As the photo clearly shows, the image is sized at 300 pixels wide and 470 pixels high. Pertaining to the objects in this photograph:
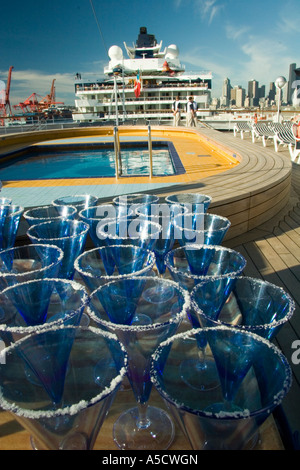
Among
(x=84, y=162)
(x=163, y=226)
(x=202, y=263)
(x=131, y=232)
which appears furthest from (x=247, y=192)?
(x=84, y=162)

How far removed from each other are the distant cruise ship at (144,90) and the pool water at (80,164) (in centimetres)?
1908

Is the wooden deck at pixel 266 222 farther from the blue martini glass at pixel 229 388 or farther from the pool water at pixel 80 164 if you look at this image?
the pool water at pixel 80 164

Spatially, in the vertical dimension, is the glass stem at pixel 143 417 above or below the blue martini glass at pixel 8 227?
below

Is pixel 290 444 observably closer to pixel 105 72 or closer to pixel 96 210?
pixel 96 210

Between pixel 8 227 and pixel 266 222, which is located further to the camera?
pixel 266 222

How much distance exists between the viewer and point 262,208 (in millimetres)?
3814

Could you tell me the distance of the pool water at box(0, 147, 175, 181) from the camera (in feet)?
33.3

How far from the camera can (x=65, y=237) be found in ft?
5.41

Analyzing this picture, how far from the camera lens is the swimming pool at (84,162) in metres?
10.1

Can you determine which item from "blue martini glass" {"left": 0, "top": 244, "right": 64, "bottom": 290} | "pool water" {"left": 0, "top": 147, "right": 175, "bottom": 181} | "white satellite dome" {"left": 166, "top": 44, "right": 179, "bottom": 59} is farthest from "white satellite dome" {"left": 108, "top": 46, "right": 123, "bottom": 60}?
"blue martini glass" {"left": 0, "top": 244, "right": 64, "bottom": 290}

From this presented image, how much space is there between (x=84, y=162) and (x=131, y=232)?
11135 millimetres

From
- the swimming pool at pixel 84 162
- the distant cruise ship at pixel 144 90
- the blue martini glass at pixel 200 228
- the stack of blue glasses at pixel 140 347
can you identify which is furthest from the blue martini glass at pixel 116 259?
the distant cruise ship at pixel 144 90

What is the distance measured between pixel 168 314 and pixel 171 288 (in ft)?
0.40

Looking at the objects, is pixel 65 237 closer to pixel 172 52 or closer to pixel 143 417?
pixel 143 417
